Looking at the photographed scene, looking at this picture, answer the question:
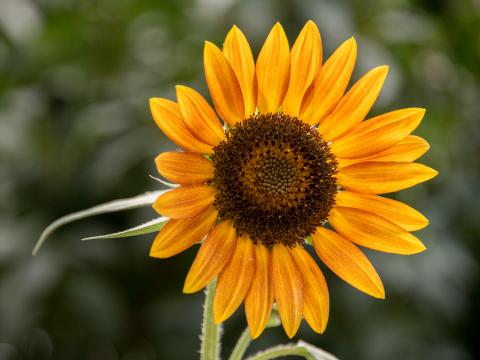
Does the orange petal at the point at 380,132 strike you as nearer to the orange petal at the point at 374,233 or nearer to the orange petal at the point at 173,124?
the orange petal at the point at 374,233

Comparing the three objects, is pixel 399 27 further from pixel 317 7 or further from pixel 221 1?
pixel 221 1

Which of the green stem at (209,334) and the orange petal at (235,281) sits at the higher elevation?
the orange petal at (235,281)

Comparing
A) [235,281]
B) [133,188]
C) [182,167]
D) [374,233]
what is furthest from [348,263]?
[133,188]

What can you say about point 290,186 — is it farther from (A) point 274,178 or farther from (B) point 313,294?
(B) point 313,294

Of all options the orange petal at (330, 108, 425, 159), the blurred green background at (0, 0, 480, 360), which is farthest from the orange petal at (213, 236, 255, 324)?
the blurred green background at (0, 0, 480, 360)

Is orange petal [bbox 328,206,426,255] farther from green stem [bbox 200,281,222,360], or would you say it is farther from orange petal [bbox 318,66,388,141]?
green stem [bbox 200,281,222,360]

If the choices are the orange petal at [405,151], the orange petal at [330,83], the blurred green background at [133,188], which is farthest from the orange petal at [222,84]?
the blurred green background at [133,188]

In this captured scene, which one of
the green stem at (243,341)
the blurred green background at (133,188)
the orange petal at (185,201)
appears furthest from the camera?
the blurred green background at (133,188)
